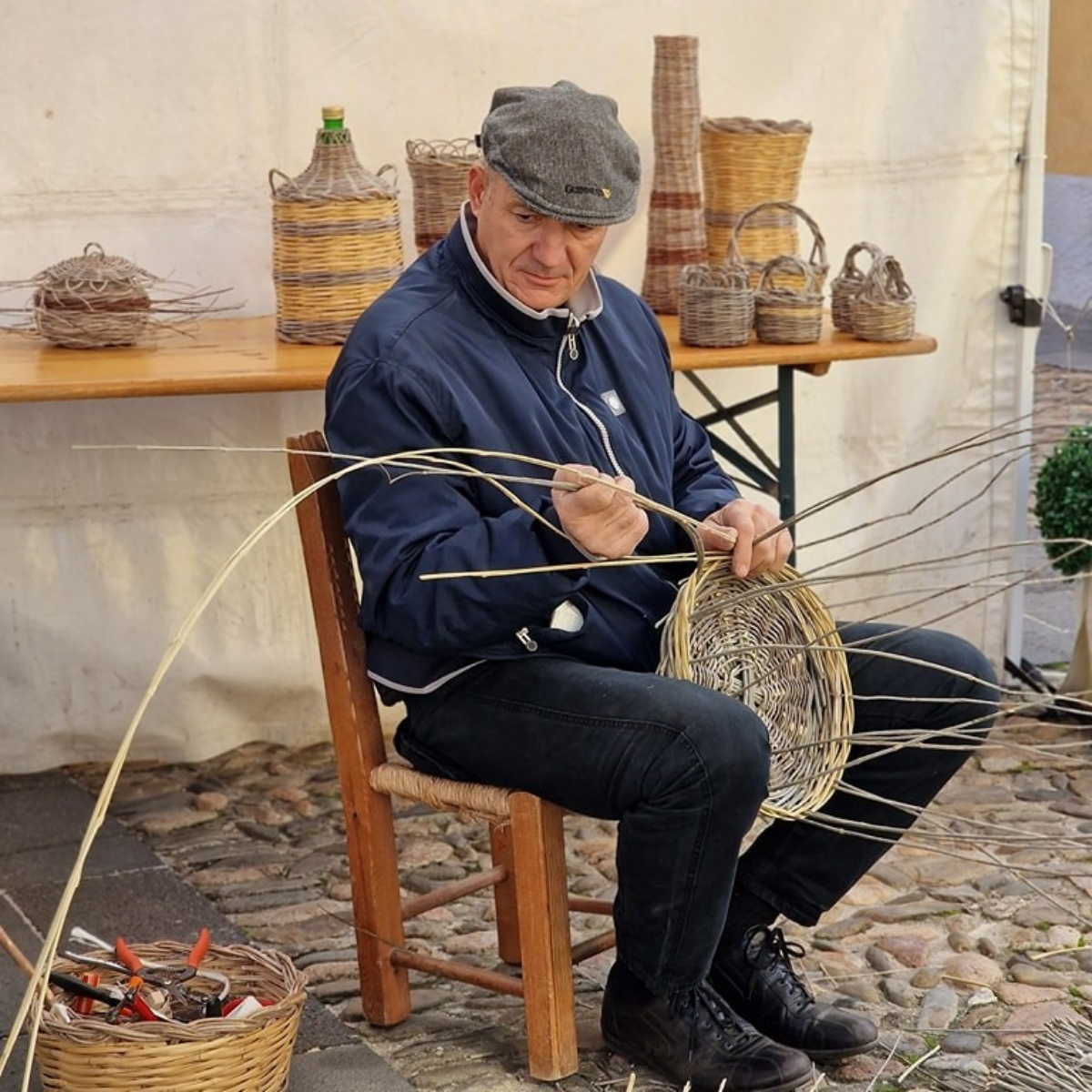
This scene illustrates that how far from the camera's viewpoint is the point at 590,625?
107 inches

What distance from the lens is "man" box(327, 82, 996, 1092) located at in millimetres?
2525

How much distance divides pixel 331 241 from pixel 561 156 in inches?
45.7

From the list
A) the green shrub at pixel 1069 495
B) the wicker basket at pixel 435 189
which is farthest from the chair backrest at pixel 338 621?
the green shrub at pixel 1069 495

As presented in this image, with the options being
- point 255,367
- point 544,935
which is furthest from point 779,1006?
point 255,367

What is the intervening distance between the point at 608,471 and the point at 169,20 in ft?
5.90

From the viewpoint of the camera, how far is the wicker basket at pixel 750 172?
163 inches

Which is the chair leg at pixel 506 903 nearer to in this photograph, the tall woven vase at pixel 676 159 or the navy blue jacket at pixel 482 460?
the navy blue jacket at pixel 482 460

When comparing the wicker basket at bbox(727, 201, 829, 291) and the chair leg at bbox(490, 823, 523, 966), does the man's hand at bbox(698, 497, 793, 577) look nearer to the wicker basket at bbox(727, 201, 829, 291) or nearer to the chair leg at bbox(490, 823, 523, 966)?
the chair leg at bbox(490, 823, 523, 966)

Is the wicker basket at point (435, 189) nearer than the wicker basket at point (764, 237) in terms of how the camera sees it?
Yes

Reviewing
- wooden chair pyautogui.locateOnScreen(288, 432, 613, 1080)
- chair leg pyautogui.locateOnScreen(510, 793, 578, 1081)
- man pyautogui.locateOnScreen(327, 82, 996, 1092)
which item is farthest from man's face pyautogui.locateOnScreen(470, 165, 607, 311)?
chair leg pyautogui.locateOnScreen(510, 793, 578, 1081)

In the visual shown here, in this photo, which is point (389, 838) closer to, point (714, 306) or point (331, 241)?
point (331, 241)

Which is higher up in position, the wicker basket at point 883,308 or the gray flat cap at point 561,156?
the gray flat cap at point 561,156

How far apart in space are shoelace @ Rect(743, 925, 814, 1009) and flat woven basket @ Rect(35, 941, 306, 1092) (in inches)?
28.5

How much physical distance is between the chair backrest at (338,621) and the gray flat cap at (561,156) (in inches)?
20.4
